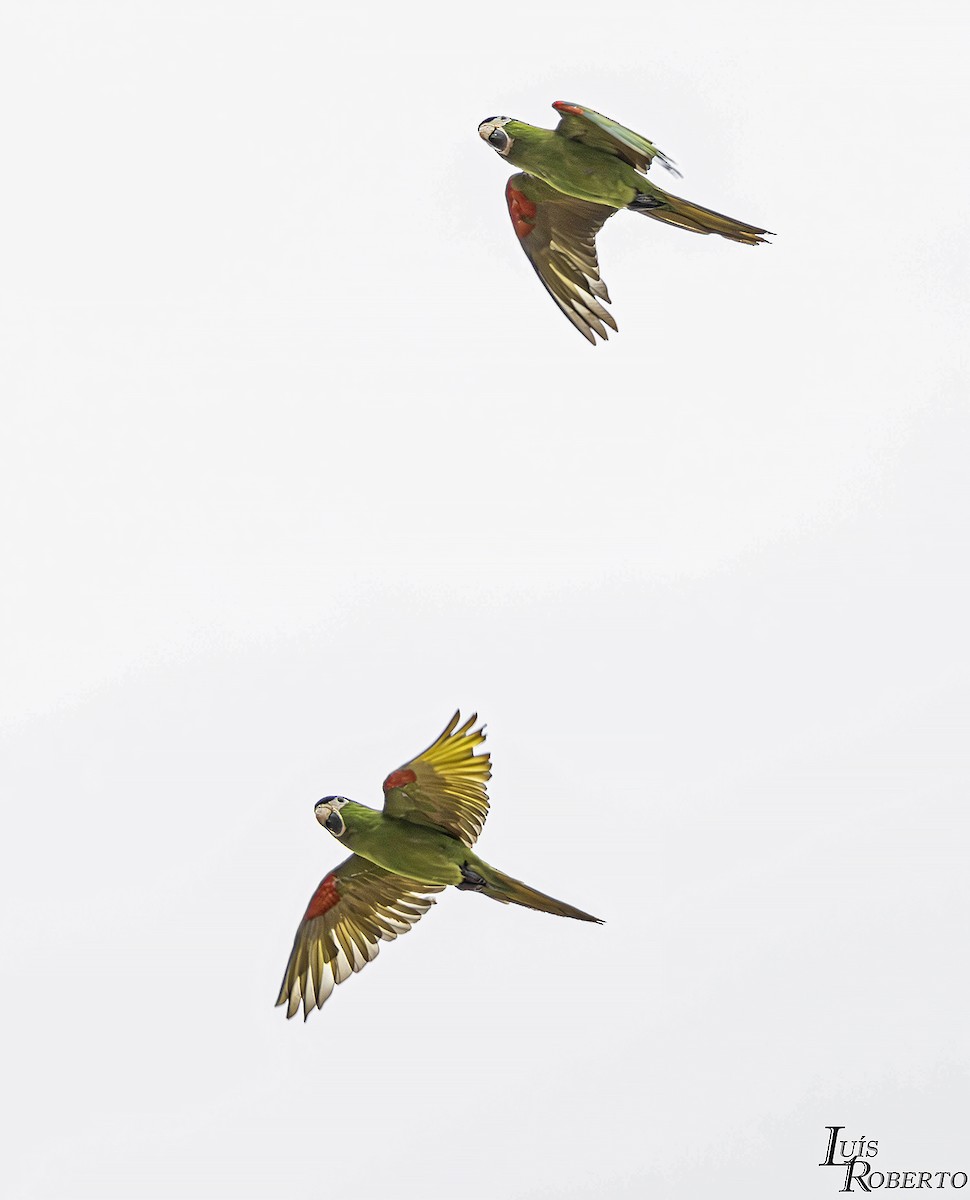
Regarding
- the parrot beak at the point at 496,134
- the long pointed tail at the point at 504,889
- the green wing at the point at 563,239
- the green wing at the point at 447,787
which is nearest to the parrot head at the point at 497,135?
the parrot beak at the point at 496,134

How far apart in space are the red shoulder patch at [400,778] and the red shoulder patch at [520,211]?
18.4 ft

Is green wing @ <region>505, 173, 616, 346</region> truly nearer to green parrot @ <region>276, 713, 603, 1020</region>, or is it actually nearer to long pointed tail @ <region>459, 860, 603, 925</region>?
green parrot @ <region>276, 713, 603, 1020</region>

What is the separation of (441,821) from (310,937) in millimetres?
2284

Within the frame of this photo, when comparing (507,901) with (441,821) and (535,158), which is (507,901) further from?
(535,158)

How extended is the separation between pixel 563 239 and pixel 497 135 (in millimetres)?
1510

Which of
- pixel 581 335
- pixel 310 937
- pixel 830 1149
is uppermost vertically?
pixel 581 335

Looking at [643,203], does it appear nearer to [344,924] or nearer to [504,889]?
[504,889]

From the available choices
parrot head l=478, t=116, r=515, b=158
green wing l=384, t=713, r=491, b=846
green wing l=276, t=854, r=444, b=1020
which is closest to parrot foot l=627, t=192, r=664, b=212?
parrot head l=478, t=116, r=515, b=158

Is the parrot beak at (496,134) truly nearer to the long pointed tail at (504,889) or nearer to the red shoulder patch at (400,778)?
the red shoulder patch at (400,778)

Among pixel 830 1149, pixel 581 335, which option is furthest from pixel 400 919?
pixel 830 1149

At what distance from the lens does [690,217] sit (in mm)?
17906

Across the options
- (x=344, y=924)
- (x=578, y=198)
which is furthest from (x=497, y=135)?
(x=344, y=924)

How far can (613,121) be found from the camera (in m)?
17.4

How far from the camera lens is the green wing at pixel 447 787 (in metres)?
17.6
